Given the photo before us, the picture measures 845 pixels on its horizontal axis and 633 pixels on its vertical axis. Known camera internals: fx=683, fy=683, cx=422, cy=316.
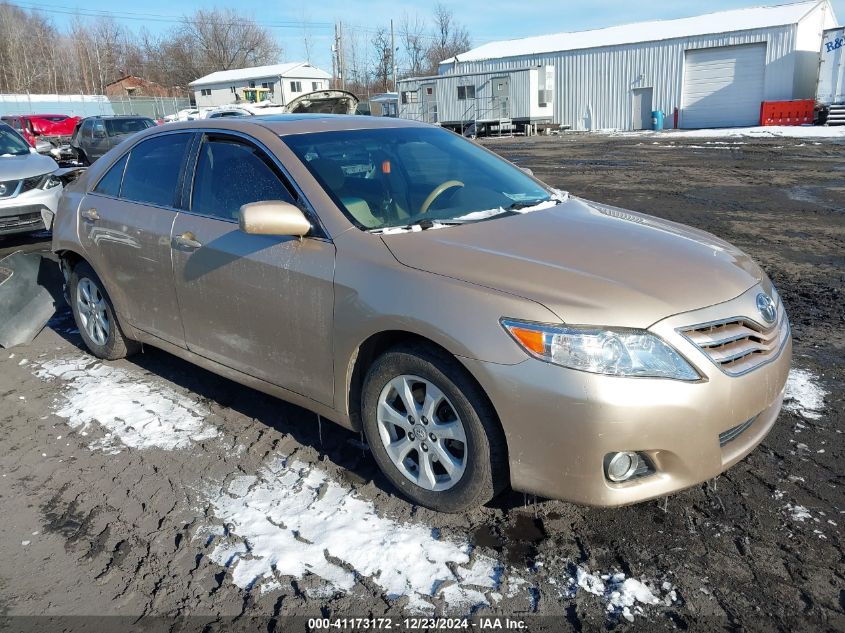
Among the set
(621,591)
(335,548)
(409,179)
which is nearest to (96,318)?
(409,179)

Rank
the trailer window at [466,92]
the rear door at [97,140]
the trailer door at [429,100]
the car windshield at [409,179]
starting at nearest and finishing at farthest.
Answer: the car windshield at [409,179] < the rear door at [97,140] < the trailer window at [466,92] < the trailer door at [429,100]

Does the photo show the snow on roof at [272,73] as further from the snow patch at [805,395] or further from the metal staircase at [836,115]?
the snow patch at [805,395]

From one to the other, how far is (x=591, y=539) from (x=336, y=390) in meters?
1.32

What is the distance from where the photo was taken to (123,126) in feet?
68.5

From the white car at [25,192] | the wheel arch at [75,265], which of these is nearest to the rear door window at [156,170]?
the wheel arch at [75,265]

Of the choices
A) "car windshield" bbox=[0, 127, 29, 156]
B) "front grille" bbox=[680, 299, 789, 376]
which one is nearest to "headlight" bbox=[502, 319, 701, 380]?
"front grille" bbox=[680, 299, 789, 376]

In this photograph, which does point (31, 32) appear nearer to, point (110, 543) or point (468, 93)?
point (468, 93)

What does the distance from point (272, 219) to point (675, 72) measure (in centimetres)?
3734

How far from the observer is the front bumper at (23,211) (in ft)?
30.0

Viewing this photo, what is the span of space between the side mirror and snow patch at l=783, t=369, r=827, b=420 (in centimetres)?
272

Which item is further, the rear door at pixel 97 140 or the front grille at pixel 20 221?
the rear door at pixel 97 140

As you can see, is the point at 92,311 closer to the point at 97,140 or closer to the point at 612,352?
the point at 612,352

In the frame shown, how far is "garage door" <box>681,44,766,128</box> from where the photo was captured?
111 feet

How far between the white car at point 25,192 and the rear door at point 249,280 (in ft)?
20.2
